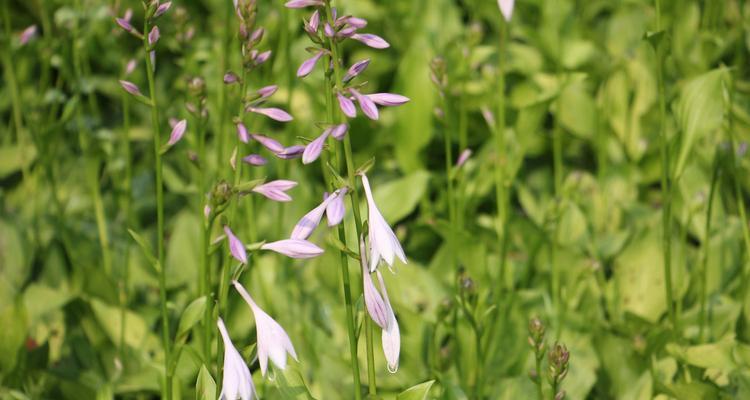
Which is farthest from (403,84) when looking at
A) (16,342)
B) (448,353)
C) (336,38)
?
(336,38)

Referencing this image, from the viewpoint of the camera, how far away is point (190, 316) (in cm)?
179

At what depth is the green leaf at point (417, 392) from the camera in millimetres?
1669

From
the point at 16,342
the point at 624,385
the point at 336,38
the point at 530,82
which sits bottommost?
the point at 624,385

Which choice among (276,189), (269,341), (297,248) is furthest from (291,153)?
(269,341)

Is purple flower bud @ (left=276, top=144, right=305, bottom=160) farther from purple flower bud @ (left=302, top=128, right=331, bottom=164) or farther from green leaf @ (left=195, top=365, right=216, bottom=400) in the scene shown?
green leaf @ (left=195, top=365, right=216, bottom=400)

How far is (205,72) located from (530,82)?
1366 millimetres

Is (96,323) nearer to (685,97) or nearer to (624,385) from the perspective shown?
(624,385)

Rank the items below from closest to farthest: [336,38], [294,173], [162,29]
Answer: [336,38] → [294,173] → [162,29]

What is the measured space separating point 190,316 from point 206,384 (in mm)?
165

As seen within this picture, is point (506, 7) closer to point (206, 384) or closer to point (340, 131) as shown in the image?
point (340, 131)

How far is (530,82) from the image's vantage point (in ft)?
12.1

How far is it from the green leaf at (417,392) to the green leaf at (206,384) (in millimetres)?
367

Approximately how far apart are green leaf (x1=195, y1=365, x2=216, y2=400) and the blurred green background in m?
0.14

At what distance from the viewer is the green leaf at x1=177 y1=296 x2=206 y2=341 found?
1.77 m
